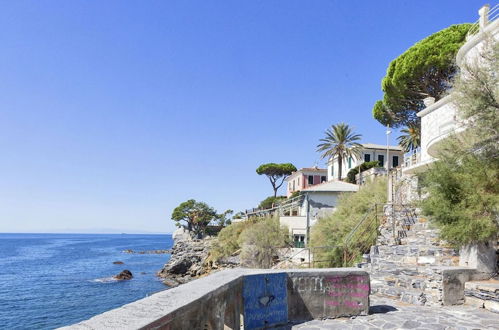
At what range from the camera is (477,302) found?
7.89 meters

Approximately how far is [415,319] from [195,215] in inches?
2434

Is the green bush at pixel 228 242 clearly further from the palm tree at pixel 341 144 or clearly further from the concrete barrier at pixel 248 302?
the concrete barrier at pixel 248 302

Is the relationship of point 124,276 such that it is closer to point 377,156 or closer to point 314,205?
point 314,205

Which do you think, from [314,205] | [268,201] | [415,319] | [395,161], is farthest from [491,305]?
[268,201]

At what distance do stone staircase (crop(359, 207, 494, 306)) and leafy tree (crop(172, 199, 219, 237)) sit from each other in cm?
5417

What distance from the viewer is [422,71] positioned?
25578 mm

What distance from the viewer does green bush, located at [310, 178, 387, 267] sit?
14414mm

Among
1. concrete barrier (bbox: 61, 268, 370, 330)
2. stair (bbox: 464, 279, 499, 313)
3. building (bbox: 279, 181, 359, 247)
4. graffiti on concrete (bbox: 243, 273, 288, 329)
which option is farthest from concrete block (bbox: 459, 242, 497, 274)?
building (bbox: 279, 181, 359, 247)

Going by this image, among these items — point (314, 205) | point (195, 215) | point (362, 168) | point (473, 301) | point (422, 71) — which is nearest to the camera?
point (473, 301)

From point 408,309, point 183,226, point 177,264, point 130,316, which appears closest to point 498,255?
point 408,309

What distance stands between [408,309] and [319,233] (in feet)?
37.7

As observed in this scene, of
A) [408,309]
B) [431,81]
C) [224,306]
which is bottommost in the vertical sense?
[408,309]

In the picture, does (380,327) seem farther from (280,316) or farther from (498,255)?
(498,255)

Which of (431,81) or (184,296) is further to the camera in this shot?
(431,81)
